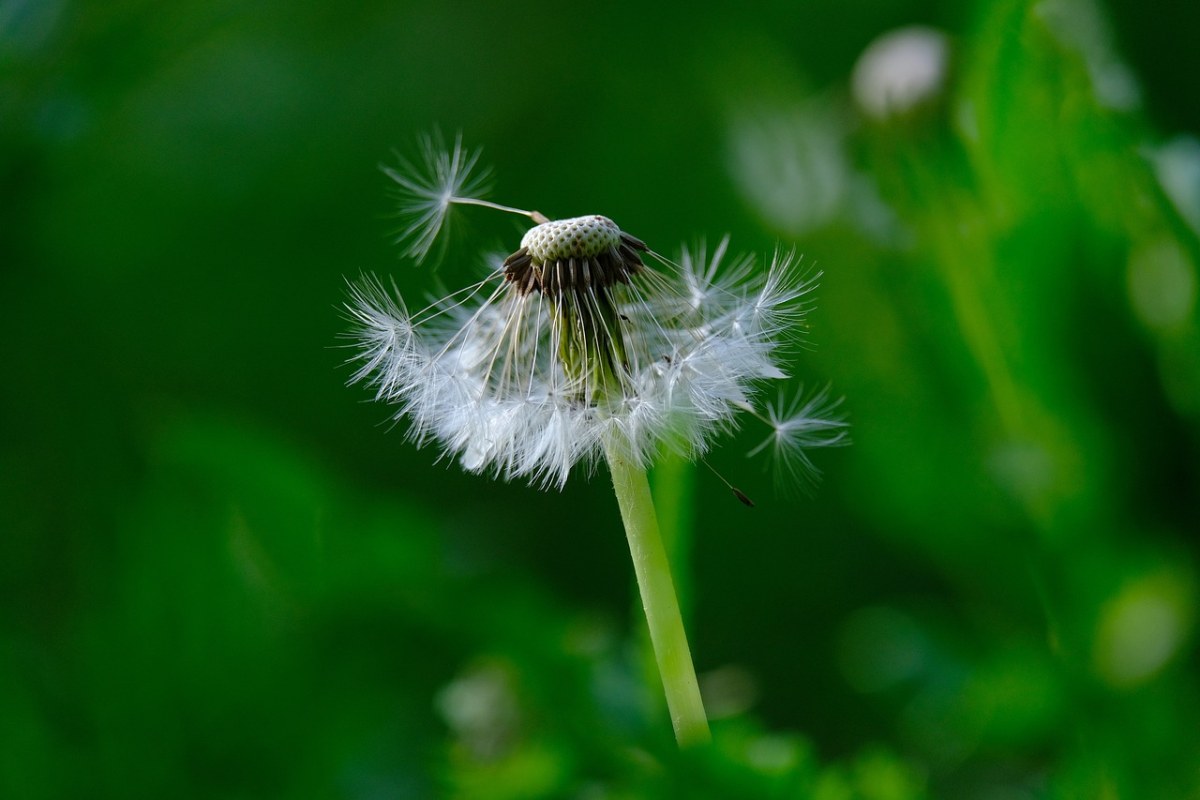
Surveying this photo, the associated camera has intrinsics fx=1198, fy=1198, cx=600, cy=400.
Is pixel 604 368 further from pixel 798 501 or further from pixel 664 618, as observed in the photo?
pixel 798 501

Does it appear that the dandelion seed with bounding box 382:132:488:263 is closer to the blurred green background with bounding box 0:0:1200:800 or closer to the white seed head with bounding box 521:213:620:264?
the blurred green background with bounding box 0:0:1200:800

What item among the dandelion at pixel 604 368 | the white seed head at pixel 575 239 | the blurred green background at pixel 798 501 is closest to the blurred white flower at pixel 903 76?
the blurred green background at pixel 798 501

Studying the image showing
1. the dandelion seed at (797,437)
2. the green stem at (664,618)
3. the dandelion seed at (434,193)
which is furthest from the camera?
the dandelion seed at (434,193)

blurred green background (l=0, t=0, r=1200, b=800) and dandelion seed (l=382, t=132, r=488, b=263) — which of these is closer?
blurred green background (l=0, t=0, r=1200, b=800)

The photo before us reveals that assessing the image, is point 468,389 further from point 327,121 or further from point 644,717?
point 327,121

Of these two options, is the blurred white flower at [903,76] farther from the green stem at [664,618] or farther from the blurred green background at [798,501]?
the green stem at [664,618]

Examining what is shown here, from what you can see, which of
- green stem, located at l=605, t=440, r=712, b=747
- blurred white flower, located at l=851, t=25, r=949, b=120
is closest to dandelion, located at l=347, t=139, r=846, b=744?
green stem, located at l=605, t=440, r=712, b=747
